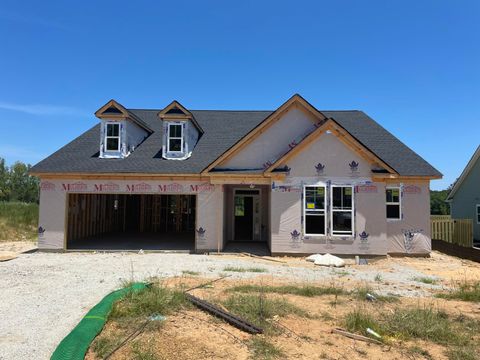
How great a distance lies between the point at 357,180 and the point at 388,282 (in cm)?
532

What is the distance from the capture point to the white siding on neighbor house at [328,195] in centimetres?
1466

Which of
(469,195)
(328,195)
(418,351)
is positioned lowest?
(418,351)

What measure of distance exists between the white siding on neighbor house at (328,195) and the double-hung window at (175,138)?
5.70 metres

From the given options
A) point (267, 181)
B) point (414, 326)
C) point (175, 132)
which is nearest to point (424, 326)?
point (414, 326)

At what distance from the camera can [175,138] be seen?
57.6 feet

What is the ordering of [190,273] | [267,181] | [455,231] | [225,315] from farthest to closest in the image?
[455,231] < [267,181] < [190,273] < [225,315]

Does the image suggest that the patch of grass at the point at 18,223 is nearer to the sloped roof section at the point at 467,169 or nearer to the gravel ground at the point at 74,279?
the gravel ground at the point at 74,279

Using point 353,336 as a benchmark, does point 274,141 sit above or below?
above

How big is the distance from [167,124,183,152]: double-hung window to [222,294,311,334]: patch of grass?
11057mm

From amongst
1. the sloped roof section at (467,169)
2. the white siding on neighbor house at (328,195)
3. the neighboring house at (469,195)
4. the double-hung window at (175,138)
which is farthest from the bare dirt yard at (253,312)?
the sloped roof section at (467,169)

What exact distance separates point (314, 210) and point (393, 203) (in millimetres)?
4071

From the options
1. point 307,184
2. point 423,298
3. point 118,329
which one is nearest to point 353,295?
point 423,298

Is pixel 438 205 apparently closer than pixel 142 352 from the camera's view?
No

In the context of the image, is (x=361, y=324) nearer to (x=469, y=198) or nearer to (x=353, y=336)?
(x=353, y=336)
